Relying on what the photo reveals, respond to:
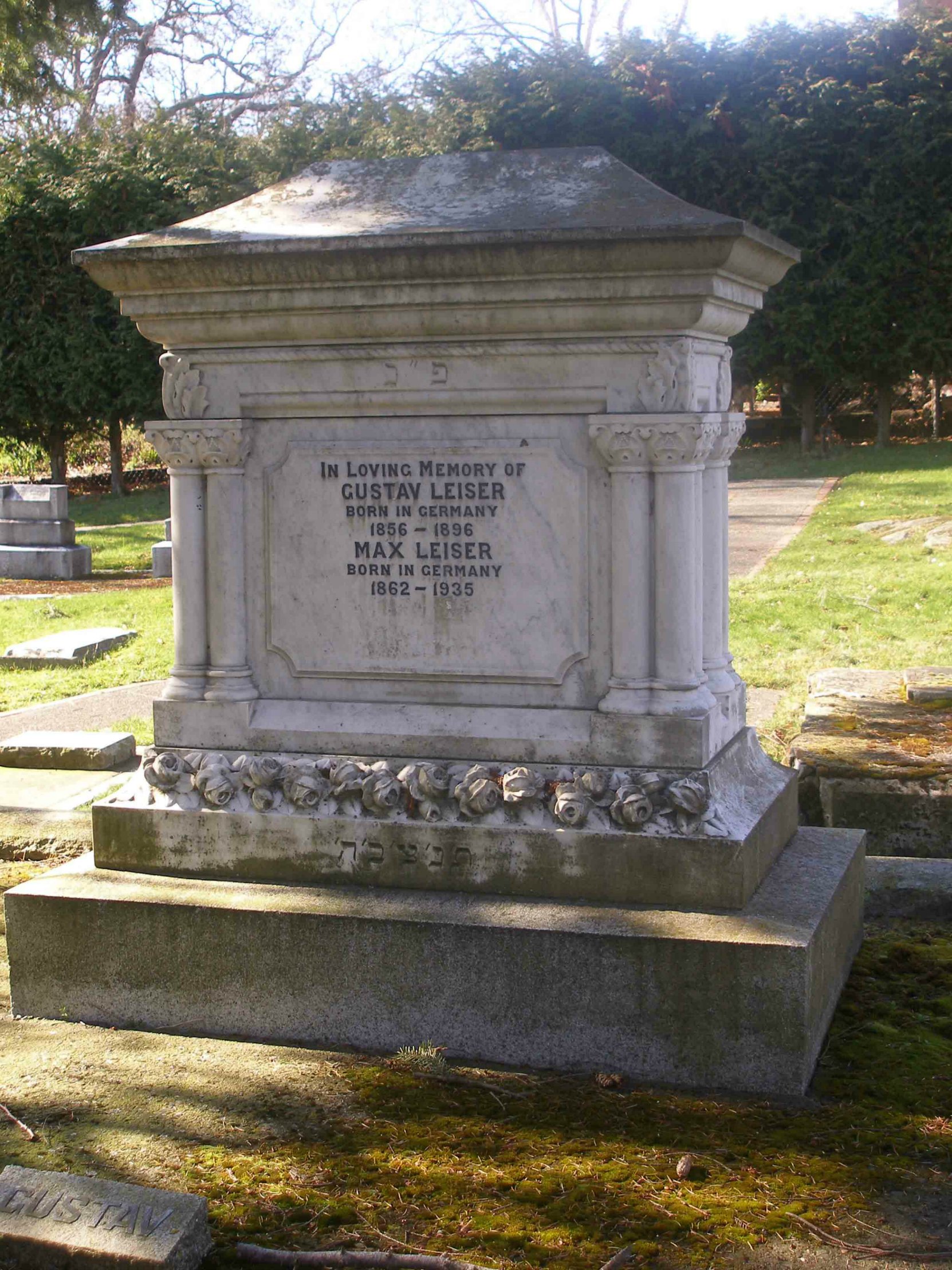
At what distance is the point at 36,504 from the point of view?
51.3ft

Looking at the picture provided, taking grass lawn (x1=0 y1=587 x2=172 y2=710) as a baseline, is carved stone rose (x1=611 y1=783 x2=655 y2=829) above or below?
above

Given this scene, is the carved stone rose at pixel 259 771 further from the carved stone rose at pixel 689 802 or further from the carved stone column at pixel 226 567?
the carved stone rose at pixel 689 802

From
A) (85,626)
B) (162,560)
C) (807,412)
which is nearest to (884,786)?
(85,626)

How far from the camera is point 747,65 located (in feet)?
70.9

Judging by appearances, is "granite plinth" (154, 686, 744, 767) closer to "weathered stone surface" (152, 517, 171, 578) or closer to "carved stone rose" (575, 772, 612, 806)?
"carved stone rose" (575, 772, 612, 806)

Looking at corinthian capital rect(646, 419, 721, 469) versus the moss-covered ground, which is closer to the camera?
the moss-covered ground

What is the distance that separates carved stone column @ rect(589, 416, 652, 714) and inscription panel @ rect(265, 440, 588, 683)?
0.30ft

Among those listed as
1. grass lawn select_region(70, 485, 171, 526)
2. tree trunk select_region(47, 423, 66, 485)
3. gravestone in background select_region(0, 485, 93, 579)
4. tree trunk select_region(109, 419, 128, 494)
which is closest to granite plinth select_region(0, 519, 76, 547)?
gravestone in background select_region(0, 485, 93, 579)

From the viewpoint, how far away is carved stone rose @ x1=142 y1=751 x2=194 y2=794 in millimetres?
3535

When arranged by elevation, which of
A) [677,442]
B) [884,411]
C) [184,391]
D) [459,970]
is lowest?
[459,970]

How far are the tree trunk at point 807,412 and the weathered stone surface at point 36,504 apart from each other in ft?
38.9

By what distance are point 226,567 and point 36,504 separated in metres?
12.9

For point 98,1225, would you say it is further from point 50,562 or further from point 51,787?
point 50,562

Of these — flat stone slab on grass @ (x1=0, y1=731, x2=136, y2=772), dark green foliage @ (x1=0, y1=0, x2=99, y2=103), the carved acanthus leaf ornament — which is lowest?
flat stone slab on grass @ (x1=0, y1=731, x2=136, y2=772)
